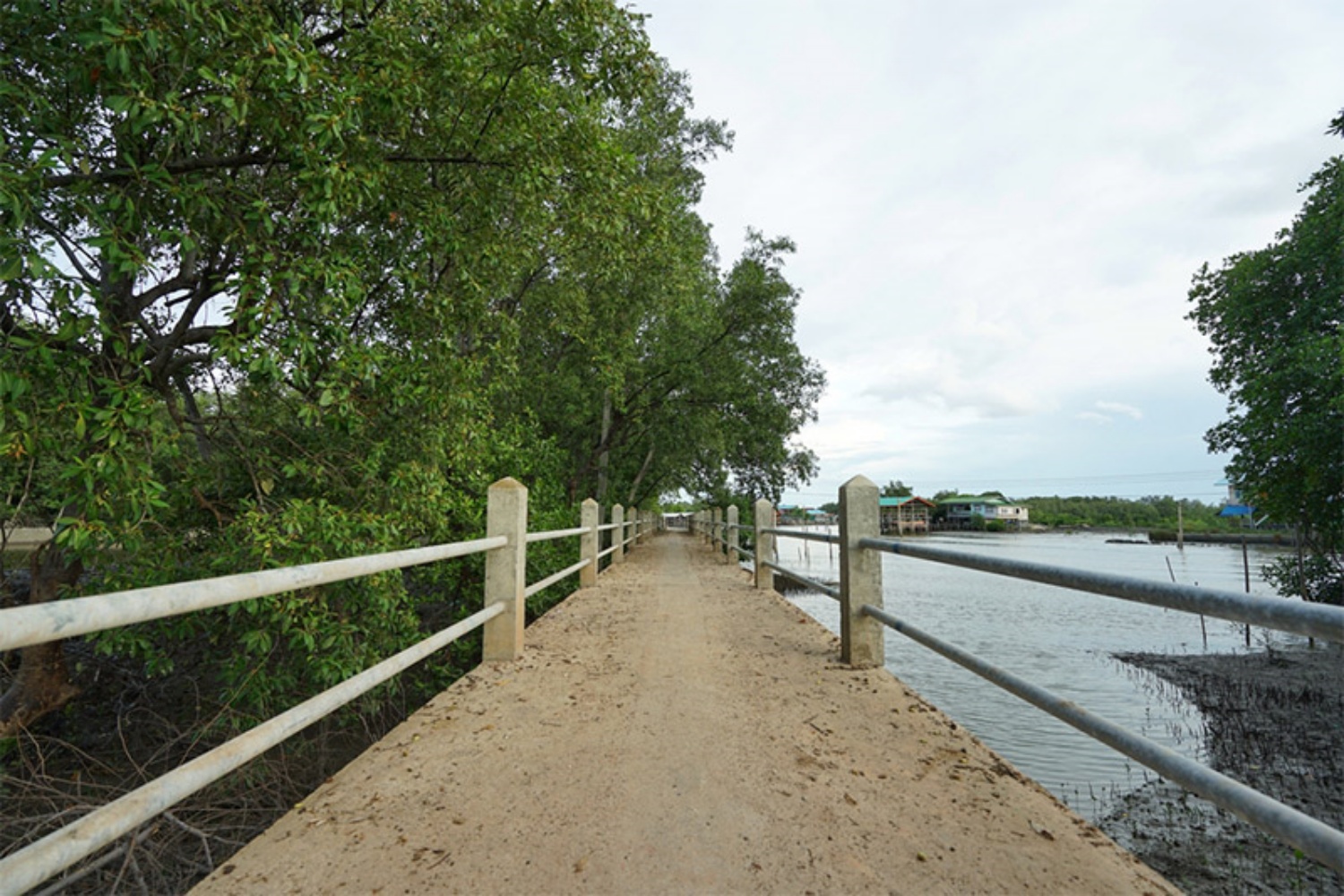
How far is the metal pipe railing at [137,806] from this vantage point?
1.12 meters

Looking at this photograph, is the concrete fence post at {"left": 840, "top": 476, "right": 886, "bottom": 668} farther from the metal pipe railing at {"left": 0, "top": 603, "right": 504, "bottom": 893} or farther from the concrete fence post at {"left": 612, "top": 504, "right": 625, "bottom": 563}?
the concrete fence post at {"left": 612, "top": 504, "right": 625, "bottom": 563}

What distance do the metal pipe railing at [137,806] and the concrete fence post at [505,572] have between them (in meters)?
2.03

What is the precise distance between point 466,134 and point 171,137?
2.37 m

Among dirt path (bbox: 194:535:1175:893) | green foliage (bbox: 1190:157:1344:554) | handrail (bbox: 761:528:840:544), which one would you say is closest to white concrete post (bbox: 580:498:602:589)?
handrail (bbox: 761:528:840:544)

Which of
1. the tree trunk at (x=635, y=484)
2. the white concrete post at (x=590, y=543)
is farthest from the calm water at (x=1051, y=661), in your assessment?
the tree trunk at (x=635, y=484)

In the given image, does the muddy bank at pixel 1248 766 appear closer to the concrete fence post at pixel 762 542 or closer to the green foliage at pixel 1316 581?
the green foliage at pixel 1316 581

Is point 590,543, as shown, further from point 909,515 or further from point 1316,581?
point 909,515

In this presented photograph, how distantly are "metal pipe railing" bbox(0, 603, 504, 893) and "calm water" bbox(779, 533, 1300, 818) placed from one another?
8.42 feet

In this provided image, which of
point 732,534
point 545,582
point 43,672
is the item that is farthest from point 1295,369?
point 43,672

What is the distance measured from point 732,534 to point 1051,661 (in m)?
6.19

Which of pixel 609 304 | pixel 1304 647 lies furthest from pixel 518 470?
pixel 1304 647

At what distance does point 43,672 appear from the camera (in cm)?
576

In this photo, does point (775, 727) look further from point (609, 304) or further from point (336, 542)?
point (609, 304)

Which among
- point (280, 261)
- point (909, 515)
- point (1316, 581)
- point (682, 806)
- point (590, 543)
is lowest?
point (1316, 581)
